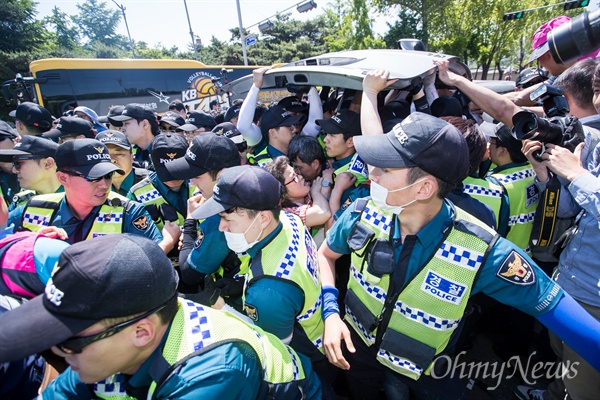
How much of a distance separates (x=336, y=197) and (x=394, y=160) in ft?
3.92

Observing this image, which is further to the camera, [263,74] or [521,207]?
[263,74]

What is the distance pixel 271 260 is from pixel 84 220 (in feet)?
5.60

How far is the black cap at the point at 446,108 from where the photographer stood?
115 inches

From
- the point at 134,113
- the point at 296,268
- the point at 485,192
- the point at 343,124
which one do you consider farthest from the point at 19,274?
the point at 134,113

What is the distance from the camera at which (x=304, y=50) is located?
126 ft

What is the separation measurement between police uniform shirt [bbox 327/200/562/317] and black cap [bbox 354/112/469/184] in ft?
0.91

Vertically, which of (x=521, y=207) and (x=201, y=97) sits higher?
(x=201, y=97)

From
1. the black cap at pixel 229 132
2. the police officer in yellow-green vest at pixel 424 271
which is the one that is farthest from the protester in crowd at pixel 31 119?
the police officer in yellow-green vest at pixel 424 271

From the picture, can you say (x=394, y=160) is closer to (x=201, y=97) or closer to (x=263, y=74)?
(x=263, y=74)

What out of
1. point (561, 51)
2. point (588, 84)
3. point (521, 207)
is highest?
point (561, 51)

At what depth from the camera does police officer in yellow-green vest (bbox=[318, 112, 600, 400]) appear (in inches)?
57.7

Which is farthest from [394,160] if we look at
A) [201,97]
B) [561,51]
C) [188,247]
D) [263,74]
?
[201,97]

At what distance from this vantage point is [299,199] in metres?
2.80

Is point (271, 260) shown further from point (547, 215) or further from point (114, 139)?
point (114, 139)
